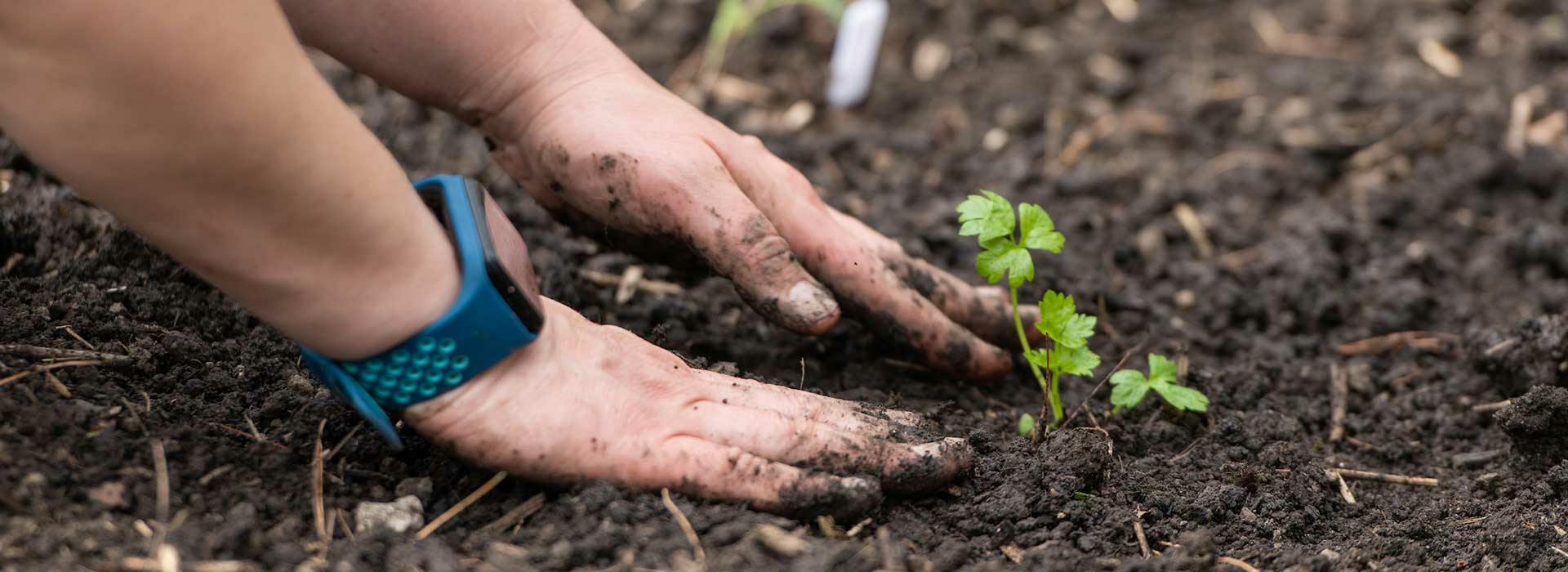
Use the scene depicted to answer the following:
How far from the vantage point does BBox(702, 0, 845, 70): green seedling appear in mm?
4164

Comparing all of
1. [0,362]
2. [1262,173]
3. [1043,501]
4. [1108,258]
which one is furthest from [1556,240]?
[0,362]

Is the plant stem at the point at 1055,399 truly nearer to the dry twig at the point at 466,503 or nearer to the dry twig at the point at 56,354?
the dry twig at the point at 466,503

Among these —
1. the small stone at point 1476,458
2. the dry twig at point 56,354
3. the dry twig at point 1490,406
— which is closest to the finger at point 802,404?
the dry twig at point 56,354

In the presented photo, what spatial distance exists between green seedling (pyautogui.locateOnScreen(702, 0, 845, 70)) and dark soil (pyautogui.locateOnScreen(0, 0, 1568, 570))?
0.07 m

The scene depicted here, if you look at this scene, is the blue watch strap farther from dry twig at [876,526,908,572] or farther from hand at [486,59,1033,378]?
dry twig at [876,526,908,572]

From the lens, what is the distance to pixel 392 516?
189 cm

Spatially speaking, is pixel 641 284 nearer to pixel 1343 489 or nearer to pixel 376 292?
pixel 376 292

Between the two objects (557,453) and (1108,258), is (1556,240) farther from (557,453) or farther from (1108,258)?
(557,453)

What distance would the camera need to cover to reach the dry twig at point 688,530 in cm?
177

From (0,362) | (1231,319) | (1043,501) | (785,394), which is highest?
(0,362)

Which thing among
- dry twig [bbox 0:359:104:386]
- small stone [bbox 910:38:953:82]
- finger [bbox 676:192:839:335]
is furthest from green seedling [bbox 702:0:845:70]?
dry twig [bbox 0:359:104:386]

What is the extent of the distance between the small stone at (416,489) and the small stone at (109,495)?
41 cm

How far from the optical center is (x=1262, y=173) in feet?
12.2

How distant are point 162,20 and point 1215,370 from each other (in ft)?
7.44
